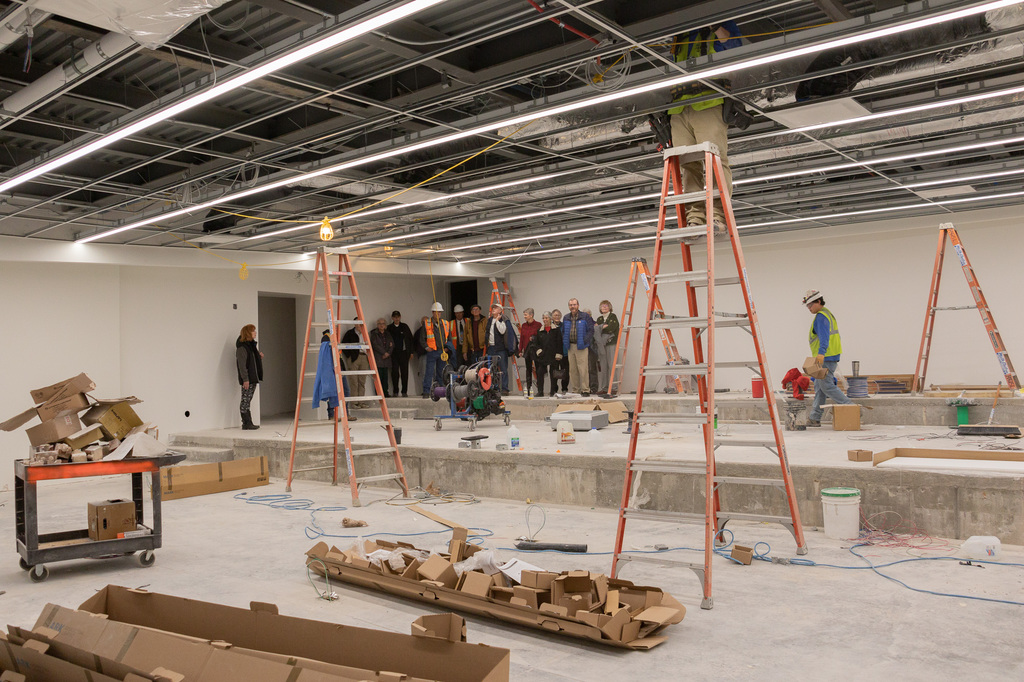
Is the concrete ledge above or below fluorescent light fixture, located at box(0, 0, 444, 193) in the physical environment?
below

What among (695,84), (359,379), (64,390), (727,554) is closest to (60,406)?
(64,390)

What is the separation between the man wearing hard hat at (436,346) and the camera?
15148mm

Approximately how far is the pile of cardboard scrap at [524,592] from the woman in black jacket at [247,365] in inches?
350

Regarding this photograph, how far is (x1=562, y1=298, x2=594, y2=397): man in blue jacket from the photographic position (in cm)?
1397

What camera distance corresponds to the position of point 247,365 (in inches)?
510

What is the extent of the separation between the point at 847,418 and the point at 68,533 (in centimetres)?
791

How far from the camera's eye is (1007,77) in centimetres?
633

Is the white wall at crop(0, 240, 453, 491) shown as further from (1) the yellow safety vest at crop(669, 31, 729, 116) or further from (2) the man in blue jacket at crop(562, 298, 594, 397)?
(1) the yellow safety vest at crop(669, 31, 729, 116)

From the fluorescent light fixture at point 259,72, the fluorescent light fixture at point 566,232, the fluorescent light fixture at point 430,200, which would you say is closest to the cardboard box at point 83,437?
the fluorescent light fixture at point 259,72

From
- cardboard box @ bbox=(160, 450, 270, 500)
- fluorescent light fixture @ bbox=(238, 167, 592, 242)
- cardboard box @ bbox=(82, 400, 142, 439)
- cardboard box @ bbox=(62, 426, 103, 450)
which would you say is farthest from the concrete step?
cardboard box @ bbox=(62, 426, 103, 450)

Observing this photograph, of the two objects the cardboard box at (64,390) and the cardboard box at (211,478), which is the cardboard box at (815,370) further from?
the cardboard box at (64,390)

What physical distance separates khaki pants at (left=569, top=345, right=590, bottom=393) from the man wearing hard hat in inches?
106

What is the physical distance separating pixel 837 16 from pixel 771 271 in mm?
9538

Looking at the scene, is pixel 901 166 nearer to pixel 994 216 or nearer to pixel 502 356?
pixel 994 216
